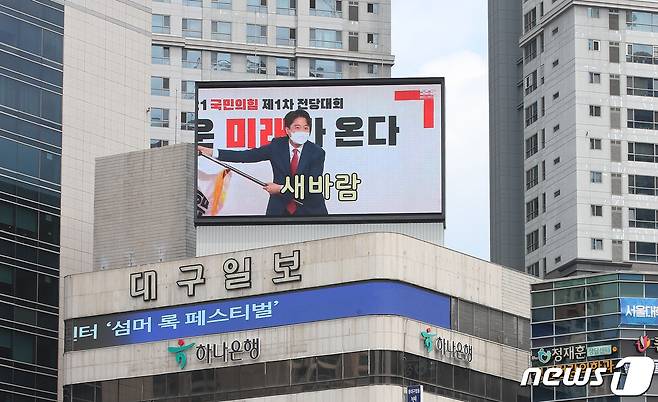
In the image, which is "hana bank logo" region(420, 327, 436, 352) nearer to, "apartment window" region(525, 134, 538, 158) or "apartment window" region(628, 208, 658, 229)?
"apartment window" region(628, 208, 658, 229)

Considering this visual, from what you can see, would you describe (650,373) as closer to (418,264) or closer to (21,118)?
(418,264)

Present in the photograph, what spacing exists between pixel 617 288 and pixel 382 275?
48.7 feet

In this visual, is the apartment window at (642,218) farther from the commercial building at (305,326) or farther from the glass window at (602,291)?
the glass window at (602,291)

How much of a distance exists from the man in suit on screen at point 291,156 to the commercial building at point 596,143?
5699cm

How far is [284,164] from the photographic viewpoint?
444ft

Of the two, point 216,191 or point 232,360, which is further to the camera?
point 216,191

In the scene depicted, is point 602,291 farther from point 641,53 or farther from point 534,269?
point 641,53

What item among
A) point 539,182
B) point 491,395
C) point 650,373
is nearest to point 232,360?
point 491,395

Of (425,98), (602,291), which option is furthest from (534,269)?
(602,291)

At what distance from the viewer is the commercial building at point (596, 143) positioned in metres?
188

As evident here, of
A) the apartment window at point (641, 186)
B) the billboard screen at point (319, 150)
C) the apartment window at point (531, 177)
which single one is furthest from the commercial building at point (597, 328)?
the apartment window at point (531, 177)

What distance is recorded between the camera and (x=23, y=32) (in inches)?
5586

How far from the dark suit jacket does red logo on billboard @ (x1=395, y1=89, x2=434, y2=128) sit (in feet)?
21.1

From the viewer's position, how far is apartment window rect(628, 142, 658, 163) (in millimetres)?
190375
